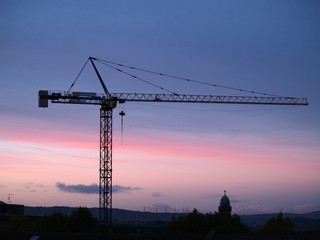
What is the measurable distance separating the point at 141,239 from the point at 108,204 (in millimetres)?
124952

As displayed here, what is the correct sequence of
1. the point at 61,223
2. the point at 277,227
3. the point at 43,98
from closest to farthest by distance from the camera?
1. the point at 61,223
2. the point at 277,227
3. the point at 43,98

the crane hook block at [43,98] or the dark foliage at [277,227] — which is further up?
the crane hook block at [43,98]

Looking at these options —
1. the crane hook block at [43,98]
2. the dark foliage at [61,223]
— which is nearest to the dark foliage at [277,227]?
the dark foliage at [61,223]

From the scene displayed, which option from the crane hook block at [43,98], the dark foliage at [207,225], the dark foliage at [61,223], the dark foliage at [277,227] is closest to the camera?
the dark foliage at [207,225]

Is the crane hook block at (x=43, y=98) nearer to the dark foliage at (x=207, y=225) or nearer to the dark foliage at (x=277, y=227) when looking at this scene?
the dark foliage at (x=207, y=225)

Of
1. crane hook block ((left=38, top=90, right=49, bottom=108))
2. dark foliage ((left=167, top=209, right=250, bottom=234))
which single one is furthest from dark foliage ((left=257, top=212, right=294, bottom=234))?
crane hook block ((left=38, top=90, right=49, bottom=108))

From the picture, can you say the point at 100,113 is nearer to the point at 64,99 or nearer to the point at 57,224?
the point at 64,99

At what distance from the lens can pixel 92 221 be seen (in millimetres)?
106125

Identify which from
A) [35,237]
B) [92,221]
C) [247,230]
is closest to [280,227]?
[247,230]

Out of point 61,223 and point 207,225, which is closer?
point 207,225

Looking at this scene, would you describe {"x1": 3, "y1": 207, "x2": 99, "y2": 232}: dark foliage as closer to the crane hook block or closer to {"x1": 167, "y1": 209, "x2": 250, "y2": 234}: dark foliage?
{"x1": 167, "y1": 209, "x2": 250, "y2": 234}: dark foliage

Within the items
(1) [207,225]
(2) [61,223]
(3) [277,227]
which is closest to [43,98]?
(2) [61,223]

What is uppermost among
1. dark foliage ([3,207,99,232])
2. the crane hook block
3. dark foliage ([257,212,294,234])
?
the crane hook block

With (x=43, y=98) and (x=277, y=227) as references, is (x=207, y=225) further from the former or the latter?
(x=43, y=98)
